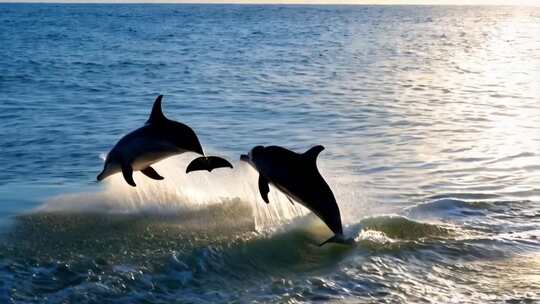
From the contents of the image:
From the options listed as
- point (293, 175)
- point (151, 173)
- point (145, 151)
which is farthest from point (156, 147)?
point (293, 175)

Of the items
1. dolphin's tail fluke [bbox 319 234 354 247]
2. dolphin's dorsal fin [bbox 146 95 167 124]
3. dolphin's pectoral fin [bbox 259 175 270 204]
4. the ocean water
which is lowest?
the ocean water

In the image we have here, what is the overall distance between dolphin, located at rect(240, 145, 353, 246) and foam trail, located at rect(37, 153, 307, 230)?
1.62 meters

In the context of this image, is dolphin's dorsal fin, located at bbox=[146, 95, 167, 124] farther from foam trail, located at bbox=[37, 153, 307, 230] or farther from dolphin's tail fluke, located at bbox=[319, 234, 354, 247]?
foam trail, located at bbox=[37, 153, 307, 230]

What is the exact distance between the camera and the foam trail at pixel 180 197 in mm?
9609

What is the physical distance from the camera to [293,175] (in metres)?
7.44

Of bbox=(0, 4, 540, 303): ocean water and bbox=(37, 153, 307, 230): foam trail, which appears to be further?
bbox=(37, 153, 307, 230): foam trail

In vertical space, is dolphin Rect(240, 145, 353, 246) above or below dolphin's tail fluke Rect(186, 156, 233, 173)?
below

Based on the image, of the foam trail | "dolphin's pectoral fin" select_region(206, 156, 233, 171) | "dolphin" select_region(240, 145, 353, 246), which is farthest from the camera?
the foam trail

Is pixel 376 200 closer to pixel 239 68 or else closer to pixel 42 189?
pixel 42 189

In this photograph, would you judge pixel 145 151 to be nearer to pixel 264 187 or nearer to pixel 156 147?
pixel 156 147

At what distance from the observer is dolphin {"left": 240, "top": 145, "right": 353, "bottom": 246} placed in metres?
7.37

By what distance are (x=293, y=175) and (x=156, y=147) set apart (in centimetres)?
134

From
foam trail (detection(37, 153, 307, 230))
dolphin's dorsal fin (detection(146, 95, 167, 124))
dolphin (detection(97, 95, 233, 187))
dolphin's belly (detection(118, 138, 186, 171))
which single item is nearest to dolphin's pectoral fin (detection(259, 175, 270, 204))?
dolphin (detection(97, 95, 233, 187))

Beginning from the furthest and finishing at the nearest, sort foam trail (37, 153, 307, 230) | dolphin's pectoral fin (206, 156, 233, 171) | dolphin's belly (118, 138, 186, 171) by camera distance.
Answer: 1. foam trail (37, 153, 307, 230)
2. dolphin's belly (118, 138, 186, 171)
3. dolphin's pectoral fin (206, 156, 233, 171)
